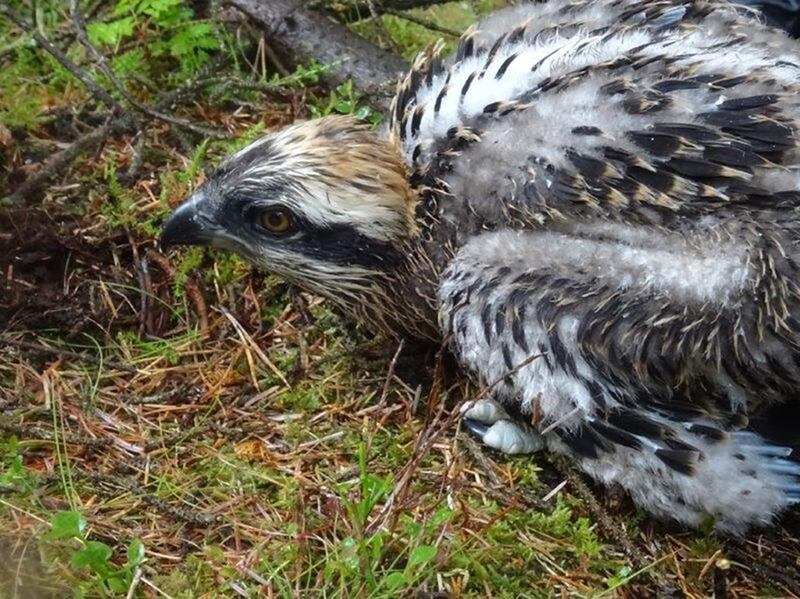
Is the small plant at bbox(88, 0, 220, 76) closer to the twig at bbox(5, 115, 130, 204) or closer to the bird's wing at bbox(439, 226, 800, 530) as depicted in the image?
the twig at bbox(5, 115, 130, 204)

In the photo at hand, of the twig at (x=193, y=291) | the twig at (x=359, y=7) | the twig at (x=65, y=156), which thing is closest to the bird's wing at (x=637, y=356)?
the twig at (x=193, y=291)

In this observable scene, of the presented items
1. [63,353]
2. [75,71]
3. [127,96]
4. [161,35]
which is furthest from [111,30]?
[63,353]

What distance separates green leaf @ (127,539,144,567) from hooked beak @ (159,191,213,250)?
42.2 inches

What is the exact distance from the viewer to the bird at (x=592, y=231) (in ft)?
8.07

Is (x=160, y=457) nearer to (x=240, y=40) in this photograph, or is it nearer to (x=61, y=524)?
(x=61, y=524)

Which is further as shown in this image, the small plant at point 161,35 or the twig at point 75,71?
the small plant at point 161,35

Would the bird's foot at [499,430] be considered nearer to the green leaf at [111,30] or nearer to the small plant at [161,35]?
the small plant at [161,35]

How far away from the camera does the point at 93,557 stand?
230 cm

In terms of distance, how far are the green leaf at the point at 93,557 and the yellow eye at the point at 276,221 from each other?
115 centimetres

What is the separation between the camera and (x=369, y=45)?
4172 mm

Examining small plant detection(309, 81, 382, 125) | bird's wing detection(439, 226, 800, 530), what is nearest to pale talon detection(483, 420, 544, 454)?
bird's wing detection(439, 226, 800, 530)

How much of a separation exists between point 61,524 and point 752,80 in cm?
226

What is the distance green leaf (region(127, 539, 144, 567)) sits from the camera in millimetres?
2387

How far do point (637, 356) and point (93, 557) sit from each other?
60.9 inches
